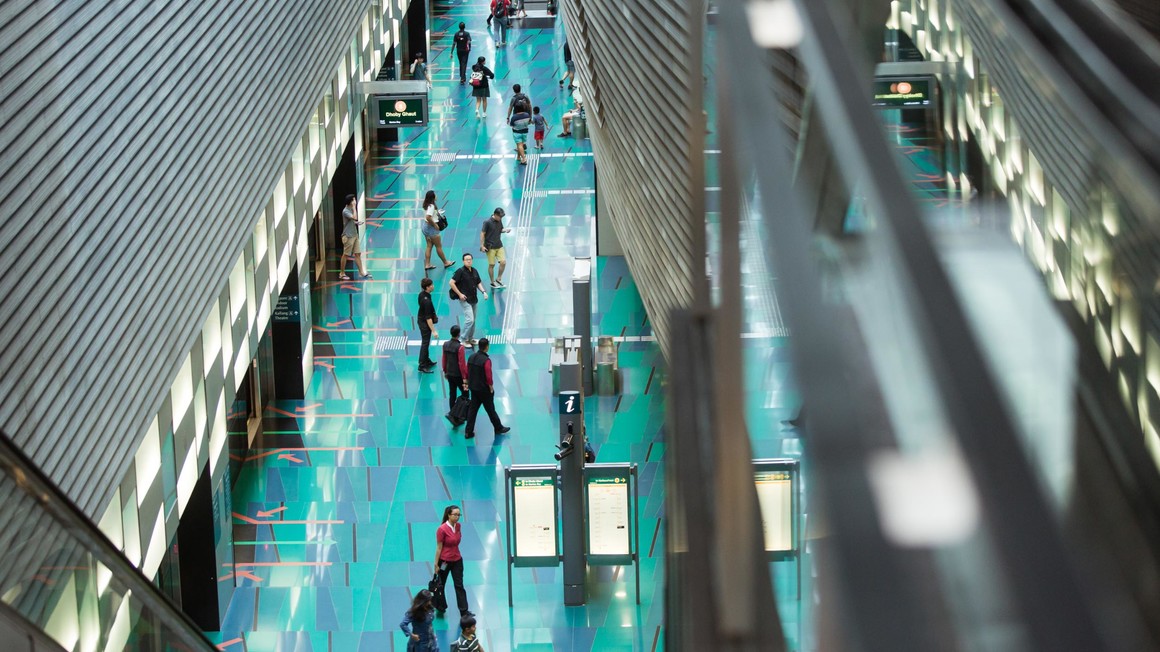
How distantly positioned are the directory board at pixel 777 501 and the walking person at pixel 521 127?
22682 mm

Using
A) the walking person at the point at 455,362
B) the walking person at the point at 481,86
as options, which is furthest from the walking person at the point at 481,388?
the walking person at the point at 481,86

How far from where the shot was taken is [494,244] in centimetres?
1845

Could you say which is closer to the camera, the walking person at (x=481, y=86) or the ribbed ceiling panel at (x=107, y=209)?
the ribbed ceiling panel at (x=107, y=209)

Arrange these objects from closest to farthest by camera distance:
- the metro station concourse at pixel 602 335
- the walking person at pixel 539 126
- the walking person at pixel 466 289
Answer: the metro station concourse at pixel 602 335 → the walking person at pixel 466 289 → the walking person at pixel 539 126

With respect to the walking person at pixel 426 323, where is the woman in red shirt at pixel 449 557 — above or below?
below

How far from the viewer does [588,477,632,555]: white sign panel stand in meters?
11.5

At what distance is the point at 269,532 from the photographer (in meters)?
13.1

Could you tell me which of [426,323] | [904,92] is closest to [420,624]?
[426,323]

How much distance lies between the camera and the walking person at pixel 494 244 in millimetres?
18234

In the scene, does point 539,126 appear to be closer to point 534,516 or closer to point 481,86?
point 481,86

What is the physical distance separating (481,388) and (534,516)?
311 centimetres

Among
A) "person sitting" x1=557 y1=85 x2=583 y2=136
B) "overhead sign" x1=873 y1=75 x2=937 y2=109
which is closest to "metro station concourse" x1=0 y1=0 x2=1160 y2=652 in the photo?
"overhead sign" x1=873 y1=75 x2=937 y2=109

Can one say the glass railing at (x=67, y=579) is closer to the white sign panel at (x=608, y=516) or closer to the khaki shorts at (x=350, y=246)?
the white sign panel at (x=608, y=516)

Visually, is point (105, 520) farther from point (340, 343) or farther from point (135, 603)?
point (340, 343)
